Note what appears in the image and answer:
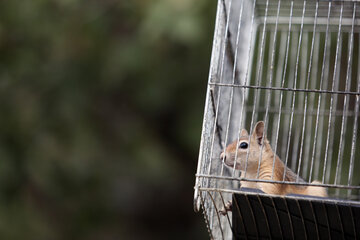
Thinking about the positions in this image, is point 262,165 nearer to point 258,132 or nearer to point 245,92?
point 258,132

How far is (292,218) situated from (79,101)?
6301mm

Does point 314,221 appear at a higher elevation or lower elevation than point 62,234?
higher

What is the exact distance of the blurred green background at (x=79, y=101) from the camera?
959 centimetres

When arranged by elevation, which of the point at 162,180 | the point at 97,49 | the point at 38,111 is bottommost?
the point at 162,180

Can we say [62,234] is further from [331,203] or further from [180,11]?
[331,203]

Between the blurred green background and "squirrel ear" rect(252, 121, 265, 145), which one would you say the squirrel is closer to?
"squirrel ear" rect(252, 121, 265, 145)

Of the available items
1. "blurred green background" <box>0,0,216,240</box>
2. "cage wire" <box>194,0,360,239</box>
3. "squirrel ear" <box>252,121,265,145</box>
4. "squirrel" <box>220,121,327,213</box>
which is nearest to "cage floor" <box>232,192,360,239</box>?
"cage wire" <box>194,0,360,239</box>

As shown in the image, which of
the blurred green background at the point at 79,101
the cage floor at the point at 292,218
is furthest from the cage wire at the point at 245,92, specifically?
the blurred green background at the point at 79,101

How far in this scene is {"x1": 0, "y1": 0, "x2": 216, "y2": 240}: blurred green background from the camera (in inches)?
378

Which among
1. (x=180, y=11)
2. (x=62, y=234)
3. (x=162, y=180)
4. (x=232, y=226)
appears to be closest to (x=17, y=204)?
(x=62, y=234)

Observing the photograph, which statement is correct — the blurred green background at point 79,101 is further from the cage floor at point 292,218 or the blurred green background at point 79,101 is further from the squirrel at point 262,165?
the cage floor at point 292,218

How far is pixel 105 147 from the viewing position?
1074cm

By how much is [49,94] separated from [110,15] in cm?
137

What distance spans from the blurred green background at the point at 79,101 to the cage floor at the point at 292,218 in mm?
4816
